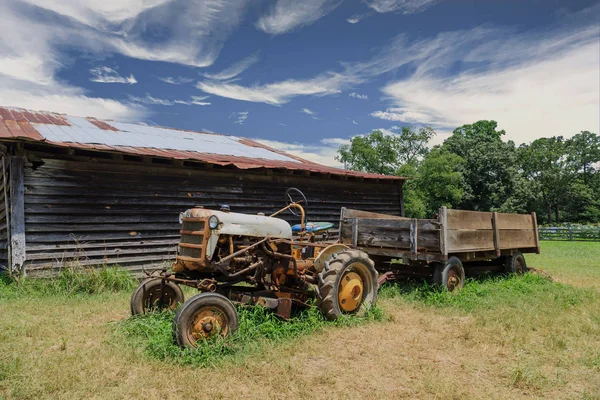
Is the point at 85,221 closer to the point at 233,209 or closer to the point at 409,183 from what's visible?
the point at 233,209

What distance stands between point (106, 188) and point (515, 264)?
8107mm

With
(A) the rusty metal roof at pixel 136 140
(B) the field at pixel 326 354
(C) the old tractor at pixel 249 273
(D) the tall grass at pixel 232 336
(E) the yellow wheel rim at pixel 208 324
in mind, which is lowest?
(B) the field at pixel 326 354

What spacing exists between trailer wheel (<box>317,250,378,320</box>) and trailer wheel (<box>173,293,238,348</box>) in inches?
47.9

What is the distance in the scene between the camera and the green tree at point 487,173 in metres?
30.1

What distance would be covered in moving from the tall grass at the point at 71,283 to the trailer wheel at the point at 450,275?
5208mm

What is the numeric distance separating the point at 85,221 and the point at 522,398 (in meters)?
7.47

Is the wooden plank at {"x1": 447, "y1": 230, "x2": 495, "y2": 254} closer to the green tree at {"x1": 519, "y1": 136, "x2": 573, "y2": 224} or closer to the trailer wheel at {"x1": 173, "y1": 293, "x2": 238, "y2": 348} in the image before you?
the trailer wheel at {"x1": 173, "y1": 293, "x2": 238, "y2": 348}

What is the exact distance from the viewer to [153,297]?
500 centimetres

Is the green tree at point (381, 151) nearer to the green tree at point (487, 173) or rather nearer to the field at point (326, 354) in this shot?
the green tree at point (487, 173)

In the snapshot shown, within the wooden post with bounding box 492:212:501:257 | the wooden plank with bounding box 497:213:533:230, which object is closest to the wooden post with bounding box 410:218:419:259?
the wooden post with bounding box 492:212:501:257

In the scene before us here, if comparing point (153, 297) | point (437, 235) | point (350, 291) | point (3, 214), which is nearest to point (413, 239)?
point (437, 235)

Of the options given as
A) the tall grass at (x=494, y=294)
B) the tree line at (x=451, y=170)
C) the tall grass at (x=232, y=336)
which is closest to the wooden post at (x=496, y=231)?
the tall grass at (x=494, y=294)

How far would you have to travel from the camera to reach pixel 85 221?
7.83 meters

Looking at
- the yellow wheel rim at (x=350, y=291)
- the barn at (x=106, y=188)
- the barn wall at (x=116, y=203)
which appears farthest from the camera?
the barn wall at (x=116, y=203)
